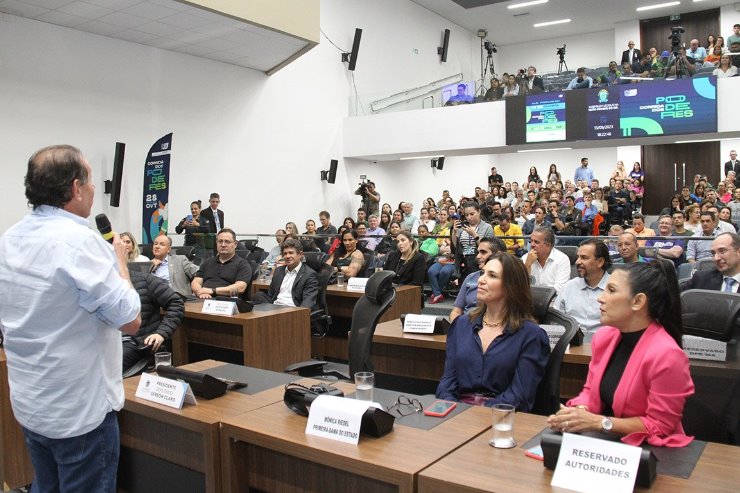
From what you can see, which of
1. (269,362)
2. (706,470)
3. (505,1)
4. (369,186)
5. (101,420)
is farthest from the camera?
(505,1)

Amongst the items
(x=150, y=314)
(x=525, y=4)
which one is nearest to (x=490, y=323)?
(x=150, y=314)

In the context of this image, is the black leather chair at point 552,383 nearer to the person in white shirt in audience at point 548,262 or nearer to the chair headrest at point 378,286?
the chair headrest at point 378,286

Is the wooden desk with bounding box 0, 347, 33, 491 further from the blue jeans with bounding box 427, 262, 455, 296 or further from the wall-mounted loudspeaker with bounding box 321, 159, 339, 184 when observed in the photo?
the wall-mounted loudspeaker with bounding box 321, 159, 339, 184

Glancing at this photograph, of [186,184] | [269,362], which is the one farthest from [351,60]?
[269,362]

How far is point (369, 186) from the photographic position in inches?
543

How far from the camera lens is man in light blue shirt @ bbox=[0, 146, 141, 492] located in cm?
177

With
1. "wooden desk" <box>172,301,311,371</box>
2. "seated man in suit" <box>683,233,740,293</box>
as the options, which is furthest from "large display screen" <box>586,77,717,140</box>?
"wooden desk" <box>172,301,311,371</box>

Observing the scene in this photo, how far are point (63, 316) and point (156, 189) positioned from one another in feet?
27.3

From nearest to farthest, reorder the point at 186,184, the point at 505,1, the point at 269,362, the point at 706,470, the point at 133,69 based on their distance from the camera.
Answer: the point at 706,470
the point at 269,362
the point at 133,69
the point at 186,184
the point at 505,1

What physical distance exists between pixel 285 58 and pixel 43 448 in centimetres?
1025

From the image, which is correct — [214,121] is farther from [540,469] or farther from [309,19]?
[540,469]

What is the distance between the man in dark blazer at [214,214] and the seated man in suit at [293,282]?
489cm

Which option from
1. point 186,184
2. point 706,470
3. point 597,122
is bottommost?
point 706,470

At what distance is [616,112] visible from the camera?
11070mm
